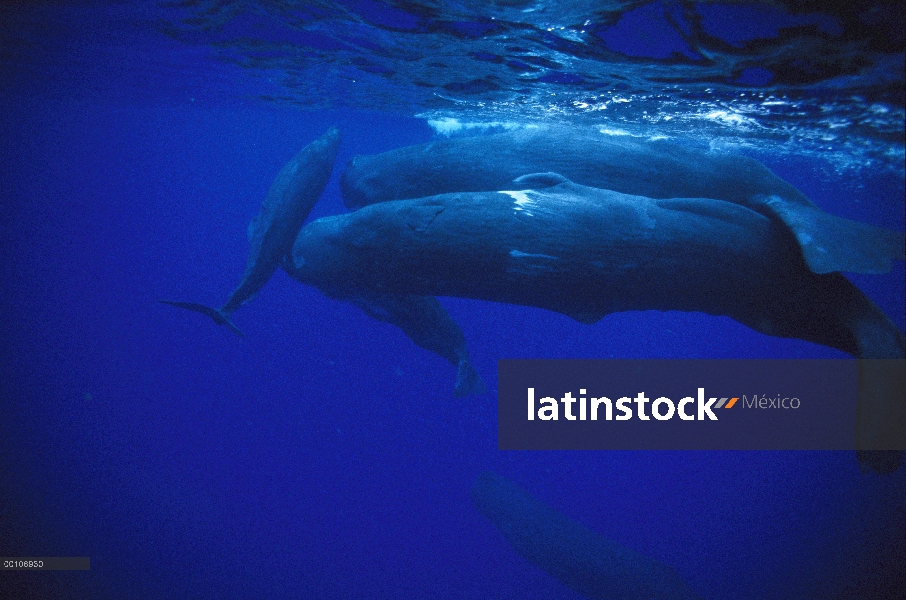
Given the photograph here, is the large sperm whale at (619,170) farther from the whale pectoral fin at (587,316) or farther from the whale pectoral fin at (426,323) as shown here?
the whale pectoral fin at (587,316)

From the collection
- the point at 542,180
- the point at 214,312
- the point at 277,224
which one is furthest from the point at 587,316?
the point at 214,312

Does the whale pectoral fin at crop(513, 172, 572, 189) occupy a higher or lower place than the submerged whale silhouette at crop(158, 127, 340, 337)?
higher

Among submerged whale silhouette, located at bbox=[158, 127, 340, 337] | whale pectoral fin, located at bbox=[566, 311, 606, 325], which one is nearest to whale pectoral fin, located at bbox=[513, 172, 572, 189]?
whale pectoral fin, located at bbox=[566, 311, 606, 325]

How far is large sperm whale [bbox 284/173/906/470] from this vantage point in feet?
12.8

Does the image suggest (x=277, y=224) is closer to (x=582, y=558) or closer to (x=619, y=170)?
(x=619, y=170)

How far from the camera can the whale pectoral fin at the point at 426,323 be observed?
6.29m

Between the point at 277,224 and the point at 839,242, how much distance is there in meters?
7.15

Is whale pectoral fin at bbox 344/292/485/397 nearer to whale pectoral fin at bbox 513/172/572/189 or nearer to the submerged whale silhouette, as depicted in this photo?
the submerged whale silhouette

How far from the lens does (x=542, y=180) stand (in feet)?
14.8

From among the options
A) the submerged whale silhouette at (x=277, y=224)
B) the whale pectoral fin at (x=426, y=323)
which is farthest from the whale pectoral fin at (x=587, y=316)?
the submerged whale silhouette at (x=277, y=224)

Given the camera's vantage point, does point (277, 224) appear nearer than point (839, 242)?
No

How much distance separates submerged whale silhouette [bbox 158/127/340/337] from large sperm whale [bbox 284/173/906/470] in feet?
10.9

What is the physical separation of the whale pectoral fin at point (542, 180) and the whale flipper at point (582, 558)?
31.3 feet

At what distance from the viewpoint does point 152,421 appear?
862 inches
